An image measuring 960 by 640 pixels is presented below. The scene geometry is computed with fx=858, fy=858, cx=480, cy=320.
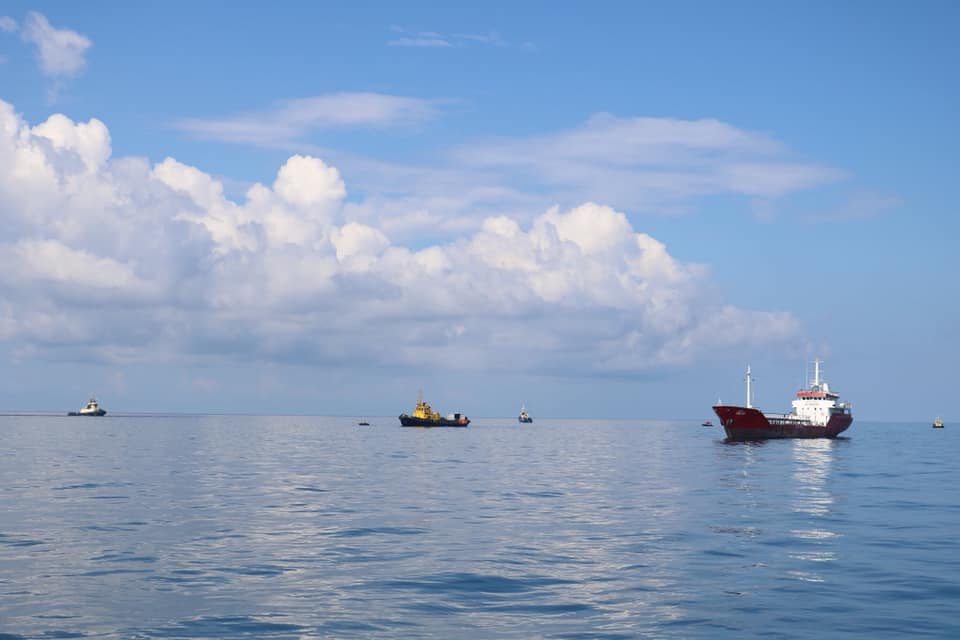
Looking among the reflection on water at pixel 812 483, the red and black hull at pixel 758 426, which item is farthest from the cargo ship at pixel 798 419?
the reflection on water at pixel 812 483

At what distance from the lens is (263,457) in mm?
88375

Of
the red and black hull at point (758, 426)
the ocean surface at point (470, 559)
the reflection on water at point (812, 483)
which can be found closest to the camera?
the ocean surface at point (470, 559)

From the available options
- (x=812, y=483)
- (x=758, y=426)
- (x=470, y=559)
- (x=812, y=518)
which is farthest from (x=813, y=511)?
(x=758, y=426)

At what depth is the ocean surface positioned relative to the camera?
66.4 ft

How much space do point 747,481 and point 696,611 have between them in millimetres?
43504

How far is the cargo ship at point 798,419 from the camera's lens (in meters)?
137

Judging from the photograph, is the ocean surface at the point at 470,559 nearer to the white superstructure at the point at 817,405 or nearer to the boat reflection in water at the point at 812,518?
the boat reflection in water at the point at 812,518

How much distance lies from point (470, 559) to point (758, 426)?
118699 mm

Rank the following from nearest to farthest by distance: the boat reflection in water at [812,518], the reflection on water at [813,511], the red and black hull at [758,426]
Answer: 1. the boat reflection in water at [812,518]
2. the reflection on water at [813,511]
3. the red and black hull at [758,426]

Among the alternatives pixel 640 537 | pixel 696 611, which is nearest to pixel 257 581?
pixel 696 611

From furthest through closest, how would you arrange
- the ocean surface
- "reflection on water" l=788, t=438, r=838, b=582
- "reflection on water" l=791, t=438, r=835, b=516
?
"reflection on water" l=791, t=438, r=835, b=516 → "reflection on water" l=788, t=438, r=838, b=582 → the ocean surface

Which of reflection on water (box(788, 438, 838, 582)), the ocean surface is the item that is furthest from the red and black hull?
the ocean surface

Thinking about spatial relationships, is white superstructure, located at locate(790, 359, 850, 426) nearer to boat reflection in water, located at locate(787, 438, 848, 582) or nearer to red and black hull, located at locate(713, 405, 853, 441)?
red and black hull, located at locate(713, 405, 853, 441)

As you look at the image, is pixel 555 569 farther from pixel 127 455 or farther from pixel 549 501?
pixel 127 455
